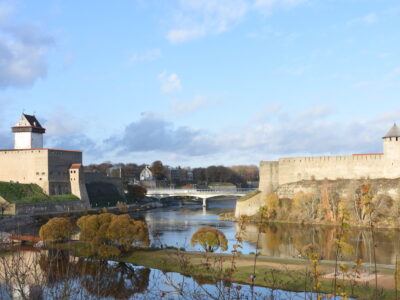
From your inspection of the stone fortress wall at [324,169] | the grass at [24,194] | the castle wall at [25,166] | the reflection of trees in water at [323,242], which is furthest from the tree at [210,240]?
the castle wall at [25,166]

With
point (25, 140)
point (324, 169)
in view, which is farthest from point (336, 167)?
point (25, 140)

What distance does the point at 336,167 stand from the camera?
39406mm

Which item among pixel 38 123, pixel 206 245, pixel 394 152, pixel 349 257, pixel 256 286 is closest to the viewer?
pixel 256 286

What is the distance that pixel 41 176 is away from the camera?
44125 millimetres

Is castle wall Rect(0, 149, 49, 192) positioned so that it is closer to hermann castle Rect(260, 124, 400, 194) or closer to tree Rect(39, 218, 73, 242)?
hermann castle Rect(260, 124, 400, 194)

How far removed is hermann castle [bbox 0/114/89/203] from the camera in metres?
44.1

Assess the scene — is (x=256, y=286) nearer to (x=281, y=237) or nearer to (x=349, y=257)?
(x=349, y=257)

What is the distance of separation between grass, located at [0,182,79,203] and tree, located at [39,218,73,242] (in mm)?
16847

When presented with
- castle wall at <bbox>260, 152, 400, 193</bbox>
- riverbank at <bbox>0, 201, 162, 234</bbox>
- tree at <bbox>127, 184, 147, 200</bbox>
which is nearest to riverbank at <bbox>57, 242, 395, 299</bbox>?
riverbank at <bbox>0, 201, 162, 234</bbox>

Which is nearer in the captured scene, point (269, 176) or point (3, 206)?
point (3, 206)

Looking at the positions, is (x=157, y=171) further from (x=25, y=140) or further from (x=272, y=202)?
(x=272, y=202)

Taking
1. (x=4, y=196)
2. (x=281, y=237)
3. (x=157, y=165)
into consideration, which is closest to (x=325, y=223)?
(x=281, y=237)

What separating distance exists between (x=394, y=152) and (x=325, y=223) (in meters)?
8.76

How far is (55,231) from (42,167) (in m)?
23.5
